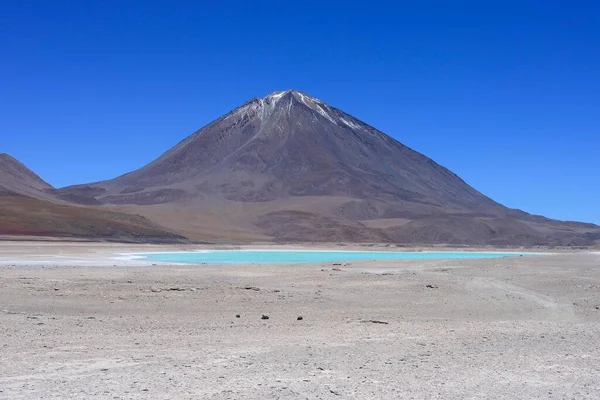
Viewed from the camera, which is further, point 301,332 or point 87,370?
point 301,332

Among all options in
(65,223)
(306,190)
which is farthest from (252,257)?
(306,190)

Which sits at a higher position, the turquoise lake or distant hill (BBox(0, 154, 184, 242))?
distant hill (BBox(0, 154, 184, 242))

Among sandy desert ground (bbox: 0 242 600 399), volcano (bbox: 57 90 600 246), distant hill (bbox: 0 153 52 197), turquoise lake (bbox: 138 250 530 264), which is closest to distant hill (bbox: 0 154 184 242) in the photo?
turquoise lake (bbox: 138 250 530 264)

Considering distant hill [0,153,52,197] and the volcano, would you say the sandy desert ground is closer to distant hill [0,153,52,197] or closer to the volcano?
the volcano

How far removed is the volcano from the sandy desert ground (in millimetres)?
75342

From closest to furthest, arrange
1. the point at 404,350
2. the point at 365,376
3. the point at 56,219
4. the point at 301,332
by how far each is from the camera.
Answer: the point at 365,376 < the point at 404,350 < the point at 301,332 < the point at 56,219

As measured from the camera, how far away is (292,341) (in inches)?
427

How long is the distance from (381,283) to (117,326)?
36.1ft

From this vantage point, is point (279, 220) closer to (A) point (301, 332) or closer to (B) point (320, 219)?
(B) point (320, 219)

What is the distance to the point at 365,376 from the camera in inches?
329

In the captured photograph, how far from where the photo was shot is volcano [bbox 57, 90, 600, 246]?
383 ft

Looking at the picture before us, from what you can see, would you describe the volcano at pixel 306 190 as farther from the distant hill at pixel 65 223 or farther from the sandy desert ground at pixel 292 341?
the sandy desert ground at pixel 292 341

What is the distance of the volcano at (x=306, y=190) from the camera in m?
117

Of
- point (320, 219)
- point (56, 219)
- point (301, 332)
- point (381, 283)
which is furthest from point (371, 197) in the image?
point (301, 332)
